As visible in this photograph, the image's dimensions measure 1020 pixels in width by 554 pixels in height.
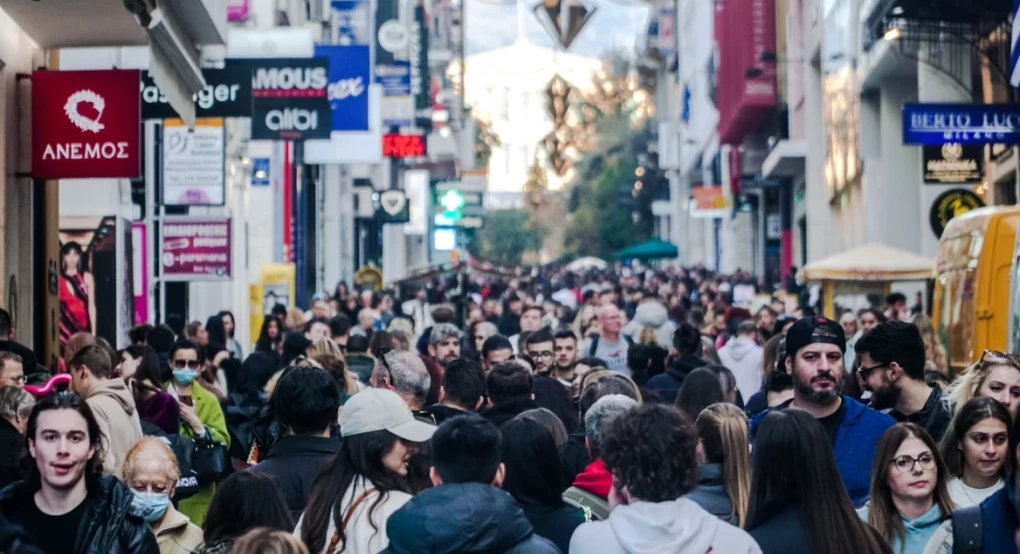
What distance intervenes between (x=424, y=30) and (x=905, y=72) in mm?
37590

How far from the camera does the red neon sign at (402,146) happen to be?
48.5 meters

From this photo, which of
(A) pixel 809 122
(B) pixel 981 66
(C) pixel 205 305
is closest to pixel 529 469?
(B) pixel 981 66

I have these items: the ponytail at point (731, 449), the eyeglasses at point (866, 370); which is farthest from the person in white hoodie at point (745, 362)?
the ponytail at point (731, 449)

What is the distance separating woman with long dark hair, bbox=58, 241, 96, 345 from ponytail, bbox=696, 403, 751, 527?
Answer: 11.8 meters

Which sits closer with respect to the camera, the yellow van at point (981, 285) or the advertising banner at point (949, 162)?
the yellow van at point (981, 285)

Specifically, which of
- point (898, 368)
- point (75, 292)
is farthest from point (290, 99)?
point (898, 368)

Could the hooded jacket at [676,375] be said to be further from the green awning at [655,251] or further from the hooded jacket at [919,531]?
the green awning at [655,251]

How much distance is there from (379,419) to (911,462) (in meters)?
1.76

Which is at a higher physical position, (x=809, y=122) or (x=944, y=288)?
(x=809, y=122)

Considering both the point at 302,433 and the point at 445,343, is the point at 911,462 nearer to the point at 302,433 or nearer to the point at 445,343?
the point at 302,433

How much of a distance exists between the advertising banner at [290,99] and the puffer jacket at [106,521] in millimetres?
15274

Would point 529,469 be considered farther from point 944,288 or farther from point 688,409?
point 944,288

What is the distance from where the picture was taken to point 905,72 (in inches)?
1232

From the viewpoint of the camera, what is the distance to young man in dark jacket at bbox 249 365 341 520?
688 centimetres
